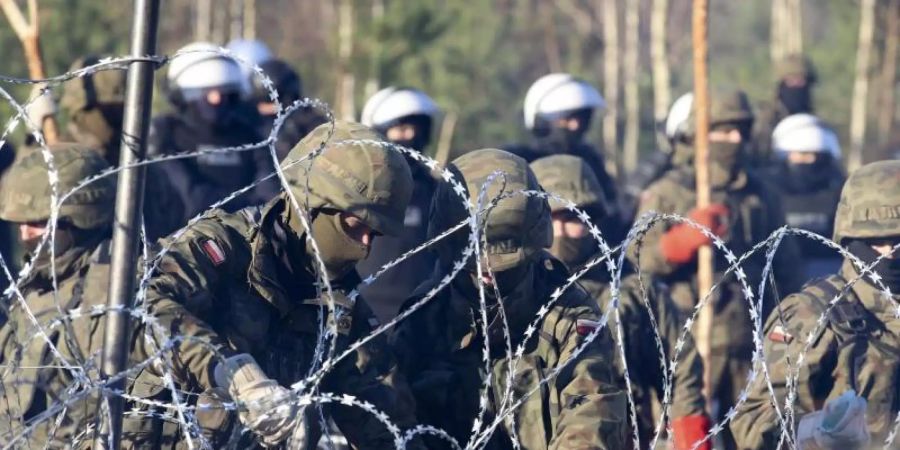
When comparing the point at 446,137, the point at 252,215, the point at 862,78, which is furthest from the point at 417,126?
the point at 862,78

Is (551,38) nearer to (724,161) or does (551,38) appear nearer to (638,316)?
(724,161)

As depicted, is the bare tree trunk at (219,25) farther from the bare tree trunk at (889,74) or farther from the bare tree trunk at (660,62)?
the bare tree trunk at (889,74)

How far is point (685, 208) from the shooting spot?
9047mm

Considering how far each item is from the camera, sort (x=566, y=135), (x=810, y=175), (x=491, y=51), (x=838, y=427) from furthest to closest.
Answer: (x=491, y=51)
(x=810, y=175)
(x=566, y=135)
(x=838, y=427)

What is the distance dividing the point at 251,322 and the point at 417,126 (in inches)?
194

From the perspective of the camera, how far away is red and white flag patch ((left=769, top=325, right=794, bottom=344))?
18.3 ft

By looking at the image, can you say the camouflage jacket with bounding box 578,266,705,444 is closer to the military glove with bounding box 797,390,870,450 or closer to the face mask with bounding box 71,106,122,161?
the military glove with bounding box 797,390,870,450

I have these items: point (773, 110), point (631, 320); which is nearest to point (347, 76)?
point (773, 110)

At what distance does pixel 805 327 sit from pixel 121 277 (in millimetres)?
2479

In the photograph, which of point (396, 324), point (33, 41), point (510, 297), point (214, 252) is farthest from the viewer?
point (33, 41)

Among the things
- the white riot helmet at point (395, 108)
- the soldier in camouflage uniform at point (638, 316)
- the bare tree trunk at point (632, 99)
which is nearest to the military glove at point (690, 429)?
the soldier in camouflage uniform at point (638, 316)

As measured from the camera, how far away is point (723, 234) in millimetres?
8945

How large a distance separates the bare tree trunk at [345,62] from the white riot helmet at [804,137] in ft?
26.9

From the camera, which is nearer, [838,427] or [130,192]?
[130,192]
